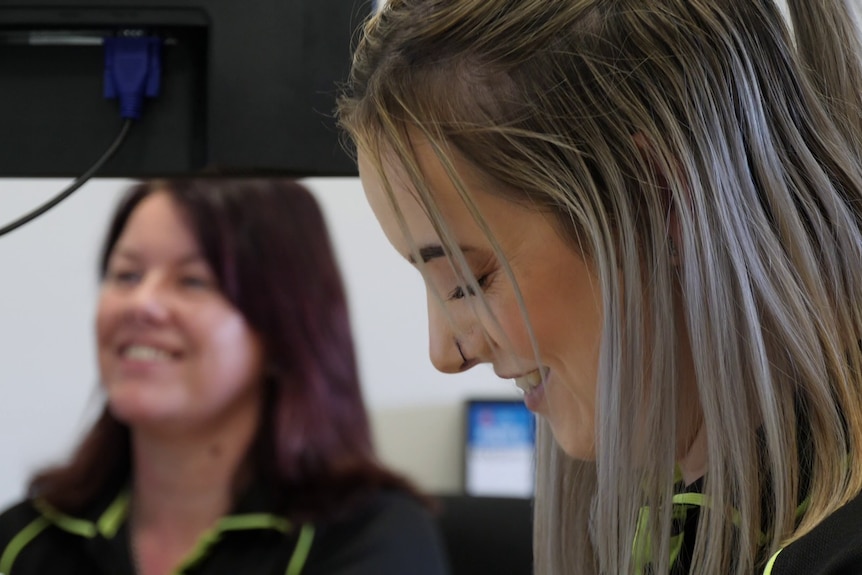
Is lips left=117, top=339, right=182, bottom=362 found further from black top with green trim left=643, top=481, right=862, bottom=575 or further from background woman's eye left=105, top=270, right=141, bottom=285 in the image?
black top with green trim left=643, top=481, right=862, bottom=575

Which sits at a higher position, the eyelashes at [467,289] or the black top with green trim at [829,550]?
the eyelashes at [467,289]

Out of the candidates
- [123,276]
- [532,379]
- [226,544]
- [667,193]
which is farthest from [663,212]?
[123,276]

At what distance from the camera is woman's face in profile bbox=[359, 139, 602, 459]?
40 centimetres

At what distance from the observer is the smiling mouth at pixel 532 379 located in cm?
45


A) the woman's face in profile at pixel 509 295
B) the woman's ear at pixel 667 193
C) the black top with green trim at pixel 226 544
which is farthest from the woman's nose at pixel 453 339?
the black top with green trim at pixel 226 544

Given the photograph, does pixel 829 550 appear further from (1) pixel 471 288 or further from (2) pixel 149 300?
(2) pixel 149 300

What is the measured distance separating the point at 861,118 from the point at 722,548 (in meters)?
0.19

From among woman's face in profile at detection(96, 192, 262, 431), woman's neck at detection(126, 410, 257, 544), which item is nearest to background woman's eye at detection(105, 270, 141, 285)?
woman's face in profile at detection(96, 192, 262, 431)

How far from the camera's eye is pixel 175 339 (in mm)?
855

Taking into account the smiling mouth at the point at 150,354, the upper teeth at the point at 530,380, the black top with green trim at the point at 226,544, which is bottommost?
the black top with green trim at the point at 226,544

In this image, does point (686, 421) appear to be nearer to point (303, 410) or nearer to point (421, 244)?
point (421, 244)

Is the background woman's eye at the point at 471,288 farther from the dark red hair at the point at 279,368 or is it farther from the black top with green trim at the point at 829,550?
the dark red hair at the point at 279,368

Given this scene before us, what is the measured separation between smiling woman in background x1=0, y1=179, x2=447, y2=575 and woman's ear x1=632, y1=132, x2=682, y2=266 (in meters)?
0.46

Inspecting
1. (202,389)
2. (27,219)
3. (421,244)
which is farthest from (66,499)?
(421,244)
